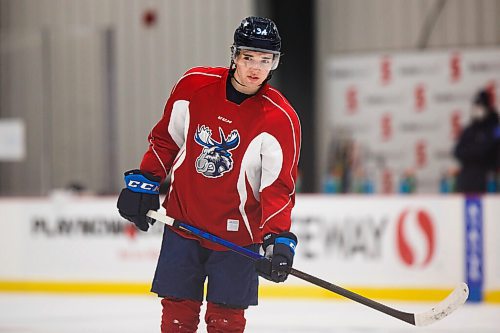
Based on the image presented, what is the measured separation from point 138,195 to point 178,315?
45 cm

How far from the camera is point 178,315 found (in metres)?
3.35

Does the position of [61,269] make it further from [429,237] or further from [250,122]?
[250,122]

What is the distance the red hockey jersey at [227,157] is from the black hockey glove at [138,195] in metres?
0.04

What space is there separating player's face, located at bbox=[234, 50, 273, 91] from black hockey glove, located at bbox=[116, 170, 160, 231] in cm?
50

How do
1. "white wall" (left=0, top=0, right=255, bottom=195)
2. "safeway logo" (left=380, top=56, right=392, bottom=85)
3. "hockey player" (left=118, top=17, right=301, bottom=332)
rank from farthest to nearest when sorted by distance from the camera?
"white wall" (left=0, top=0, right=255, bottom=195) < "safeway logo" (left=380, top=56, right=392, bottom=85) < "hockey player" (left=118, top=17, right=301, bottom=332)

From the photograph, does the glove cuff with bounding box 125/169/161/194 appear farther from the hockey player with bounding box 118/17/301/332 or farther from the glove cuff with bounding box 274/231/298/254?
the glove cuff with bounding box 274/231/298/254

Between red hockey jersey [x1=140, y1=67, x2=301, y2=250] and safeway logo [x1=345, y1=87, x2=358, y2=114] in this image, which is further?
safeway logo [x1=345, y1=87, x2=358, y2=114]

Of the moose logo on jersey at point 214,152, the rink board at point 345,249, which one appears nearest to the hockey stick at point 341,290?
the moose logo on jersey at point 214,152

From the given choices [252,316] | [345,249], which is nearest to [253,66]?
[252,316]

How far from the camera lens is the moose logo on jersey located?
10.9ft

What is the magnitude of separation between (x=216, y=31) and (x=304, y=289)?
4243 millimetres

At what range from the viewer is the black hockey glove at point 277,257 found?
125 inches

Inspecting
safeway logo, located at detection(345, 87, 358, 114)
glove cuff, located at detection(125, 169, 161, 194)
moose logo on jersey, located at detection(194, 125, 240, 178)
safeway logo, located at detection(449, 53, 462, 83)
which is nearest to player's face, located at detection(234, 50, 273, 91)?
moose logo on jersey, located at detection(194, 125, 240, 178)

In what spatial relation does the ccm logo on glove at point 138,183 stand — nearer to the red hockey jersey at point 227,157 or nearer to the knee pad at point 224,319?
the red hockey jersey at point 227,157
